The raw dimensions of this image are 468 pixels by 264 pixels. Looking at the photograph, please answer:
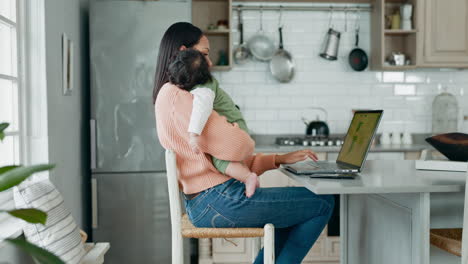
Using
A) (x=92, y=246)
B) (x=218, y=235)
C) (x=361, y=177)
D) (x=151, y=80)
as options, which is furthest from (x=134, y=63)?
(x=361, y=177)

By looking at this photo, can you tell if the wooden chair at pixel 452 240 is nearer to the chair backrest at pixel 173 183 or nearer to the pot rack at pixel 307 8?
the chair backrest at pixel 173 183

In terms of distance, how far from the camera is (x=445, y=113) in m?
4.48

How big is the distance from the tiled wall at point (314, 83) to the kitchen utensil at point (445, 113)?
6 cm

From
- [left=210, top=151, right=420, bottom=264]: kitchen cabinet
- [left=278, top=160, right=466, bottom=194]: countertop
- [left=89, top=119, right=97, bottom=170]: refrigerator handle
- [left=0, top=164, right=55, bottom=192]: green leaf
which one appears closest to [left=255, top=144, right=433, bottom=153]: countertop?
[left=210, top=151, right=420, bottom=264]: kitchen cabinet

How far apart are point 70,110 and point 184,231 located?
1584mm

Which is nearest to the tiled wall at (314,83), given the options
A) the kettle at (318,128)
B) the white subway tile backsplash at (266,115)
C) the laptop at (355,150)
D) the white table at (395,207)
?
the white subway tile backsplash at (266,115)

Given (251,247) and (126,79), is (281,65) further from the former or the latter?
(251,247)

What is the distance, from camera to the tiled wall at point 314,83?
4.48 meters

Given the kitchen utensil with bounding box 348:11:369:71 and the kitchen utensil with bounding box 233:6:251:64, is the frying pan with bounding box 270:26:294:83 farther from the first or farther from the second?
the kitchen utensil with bounding box 348:11:369:71

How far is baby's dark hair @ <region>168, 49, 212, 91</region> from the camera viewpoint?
2043mm

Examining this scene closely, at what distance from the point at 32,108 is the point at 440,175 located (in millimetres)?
1964

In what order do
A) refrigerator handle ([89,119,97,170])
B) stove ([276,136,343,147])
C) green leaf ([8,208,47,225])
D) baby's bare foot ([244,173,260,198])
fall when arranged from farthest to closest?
stove ([276,136,343,147]), refrigerator handle ([89,119,97,170]), baby's bare foot ([244,173,260,198]), green leaf ([8,208,47,225])

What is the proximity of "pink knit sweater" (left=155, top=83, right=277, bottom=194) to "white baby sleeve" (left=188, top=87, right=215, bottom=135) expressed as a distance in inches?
1.6

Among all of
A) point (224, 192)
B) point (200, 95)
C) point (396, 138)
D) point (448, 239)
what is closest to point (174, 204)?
point (224, 192)
